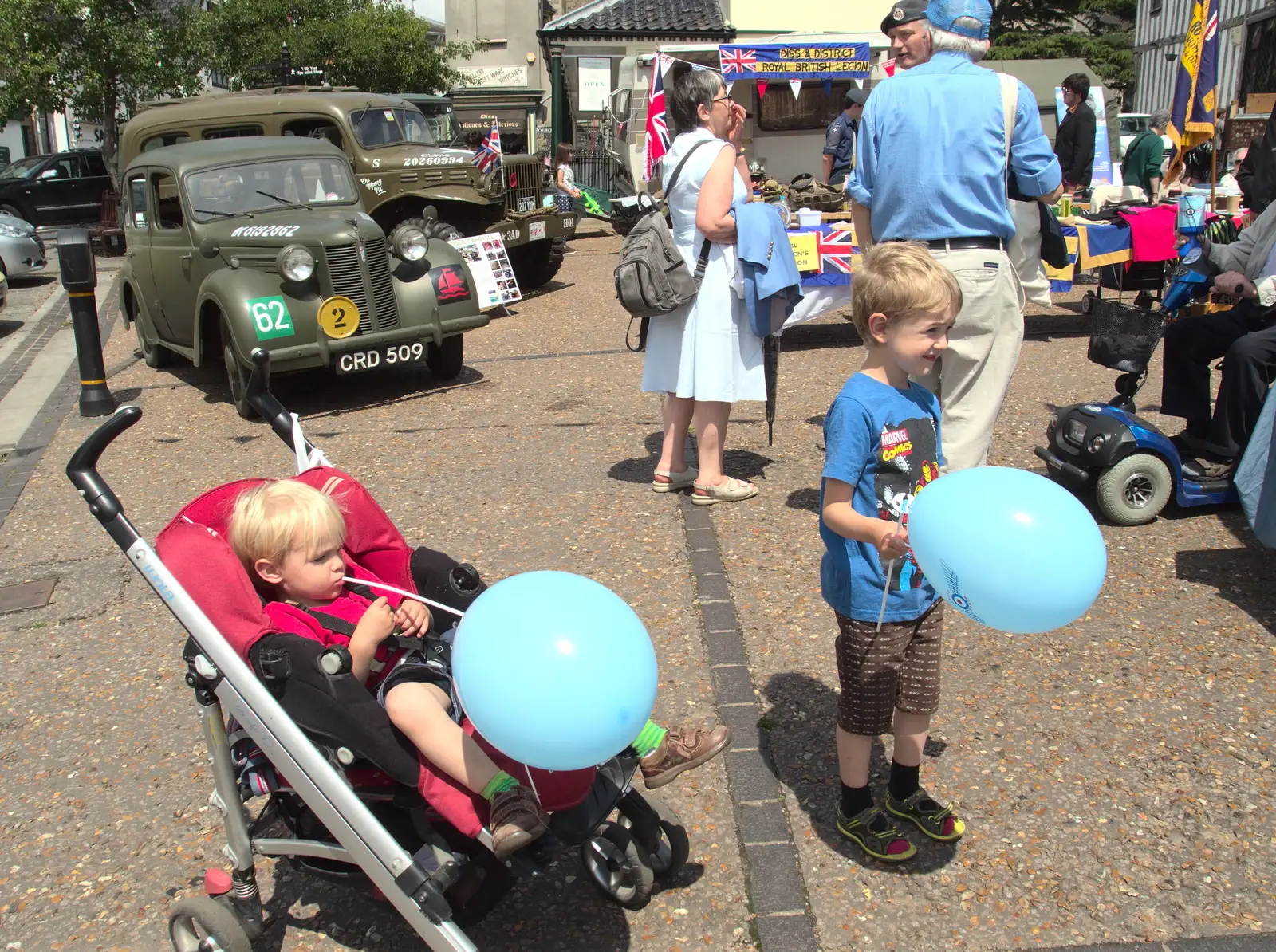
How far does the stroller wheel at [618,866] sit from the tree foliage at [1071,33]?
33.8 metres

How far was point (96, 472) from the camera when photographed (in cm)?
242

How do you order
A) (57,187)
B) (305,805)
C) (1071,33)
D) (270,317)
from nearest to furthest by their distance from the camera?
1. (305,805)
2. (270,317)
3. (57,187)
4. (1071,33)

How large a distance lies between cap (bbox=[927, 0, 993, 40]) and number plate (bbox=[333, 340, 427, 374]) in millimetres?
4963

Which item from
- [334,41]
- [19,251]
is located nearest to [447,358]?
[19,251]

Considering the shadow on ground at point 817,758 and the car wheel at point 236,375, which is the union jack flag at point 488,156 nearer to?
the car wheel at point 236,375

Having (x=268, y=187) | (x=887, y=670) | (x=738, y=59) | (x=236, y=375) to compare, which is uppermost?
(x=738, y=59)

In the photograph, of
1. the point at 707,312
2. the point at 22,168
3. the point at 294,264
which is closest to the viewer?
the point at 707,312

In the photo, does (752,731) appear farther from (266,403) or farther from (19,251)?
(19,251)

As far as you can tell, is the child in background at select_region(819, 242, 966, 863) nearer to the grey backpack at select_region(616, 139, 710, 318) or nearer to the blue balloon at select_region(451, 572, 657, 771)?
the blue balloon at select_region(451, 572, 657, 771)

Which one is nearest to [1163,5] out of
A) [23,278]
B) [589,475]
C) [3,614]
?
[23,278]

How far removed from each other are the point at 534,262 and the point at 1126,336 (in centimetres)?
916

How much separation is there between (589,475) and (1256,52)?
88.0 feet

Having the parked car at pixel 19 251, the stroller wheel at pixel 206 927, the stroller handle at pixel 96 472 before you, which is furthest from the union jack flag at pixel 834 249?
the parked car at pixel 19 251

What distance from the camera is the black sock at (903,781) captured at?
2.93 metres
